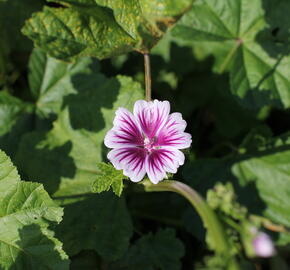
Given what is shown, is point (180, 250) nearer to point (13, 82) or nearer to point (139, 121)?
point (139, 121)

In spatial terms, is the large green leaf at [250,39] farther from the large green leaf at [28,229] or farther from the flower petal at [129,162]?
the large green leaf at [28,229]

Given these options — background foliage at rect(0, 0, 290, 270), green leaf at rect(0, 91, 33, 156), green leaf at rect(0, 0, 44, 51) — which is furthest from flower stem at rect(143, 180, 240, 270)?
green leaf at rect(0, 0, 44, 51)

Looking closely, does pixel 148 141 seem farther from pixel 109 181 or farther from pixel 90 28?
pixel 90 28

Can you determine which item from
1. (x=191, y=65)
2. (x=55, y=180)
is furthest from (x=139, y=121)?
(x=191, y=65)

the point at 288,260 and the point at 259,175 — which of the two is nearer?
the point at 259,175

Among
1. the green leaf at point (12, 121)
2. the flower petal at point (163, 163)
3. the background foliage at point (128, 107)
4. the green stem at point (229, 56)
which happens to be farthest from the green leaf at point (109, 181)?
the green stem at point (229, 56)

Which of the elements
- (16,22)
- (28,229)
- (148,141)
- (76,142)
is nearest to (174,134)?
(148,141)
